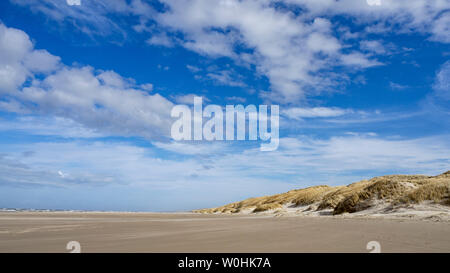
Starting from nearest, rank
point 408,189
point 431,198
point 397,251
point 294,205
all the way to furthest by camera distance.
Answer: point 397,251
point 431,198
point 408,189
point 294,205

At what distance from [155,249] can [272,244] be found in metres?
1.93

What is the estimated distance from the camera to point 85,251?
432cm

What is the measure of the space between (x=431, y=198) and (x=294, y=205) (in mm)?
22096

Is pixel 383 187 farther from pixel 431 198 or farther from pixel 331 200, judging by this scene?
pixel 331 200

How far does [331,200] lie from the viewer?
27.4 m

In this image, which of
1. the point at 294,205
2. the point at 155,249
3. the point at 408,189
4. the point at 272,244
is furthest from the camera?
the point at 294,205

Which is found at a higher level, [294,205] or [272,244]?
[272,244]

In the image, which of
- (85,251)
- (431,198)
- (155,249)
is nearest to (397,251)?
(155,249)

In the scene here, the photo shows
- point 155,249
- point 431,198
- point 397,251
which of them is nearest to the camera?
point 397,251
